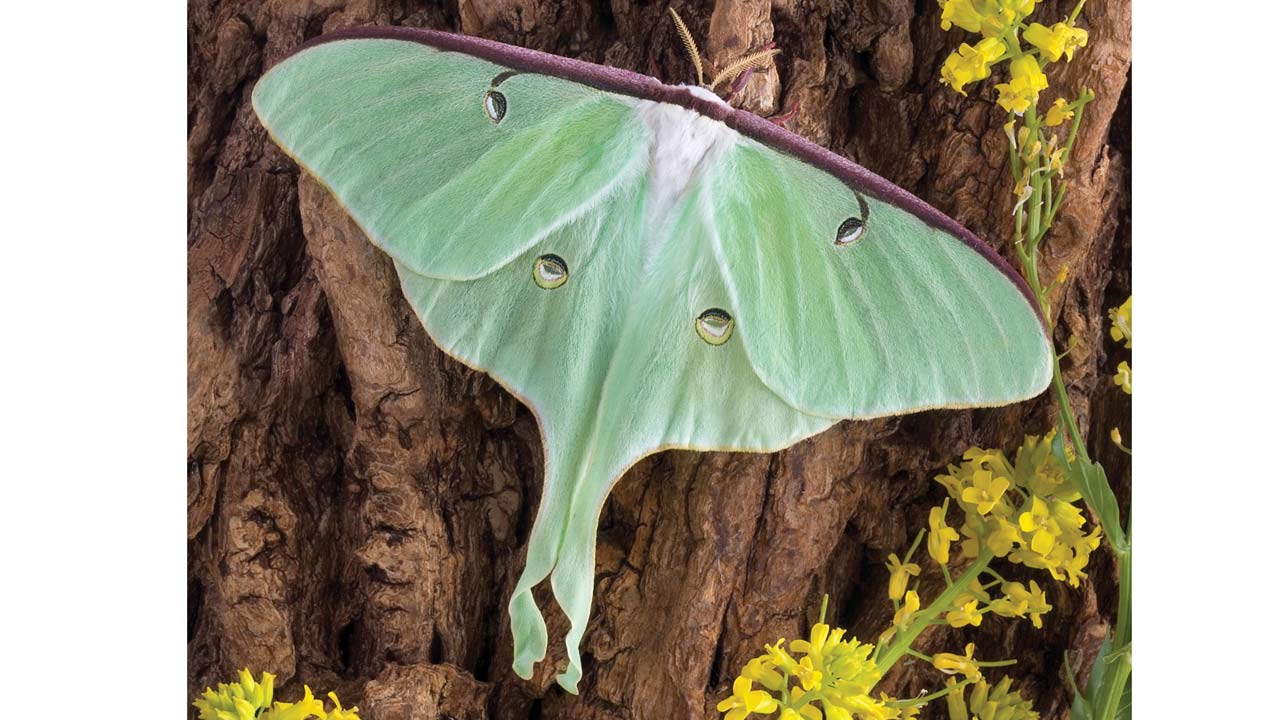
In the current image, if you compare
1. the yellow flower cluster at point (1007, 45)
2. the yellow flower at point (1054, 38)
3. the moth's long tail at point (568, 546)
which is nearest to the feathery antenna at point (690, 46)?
the yellow flower cluster at point (1007, 45)

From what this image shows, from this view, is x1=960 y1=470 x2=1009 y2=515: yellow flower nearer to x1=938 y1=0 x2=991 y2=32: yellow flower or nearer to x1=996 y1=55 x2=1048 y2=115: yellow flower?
x1=996 y1=55 x2=1048 y2=115: yellow flower

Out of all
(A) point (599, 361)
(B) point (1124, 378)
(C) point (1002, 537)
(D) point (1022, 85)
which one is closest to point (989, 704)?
(C) point (1002, 537)

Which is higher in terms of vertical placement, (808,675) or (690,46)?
(690,46)

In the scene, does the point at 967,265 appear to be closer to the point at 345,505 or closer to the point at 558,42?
the point at 558,42

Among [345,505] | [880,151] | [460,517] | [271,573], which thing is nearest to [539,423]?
[460,517]

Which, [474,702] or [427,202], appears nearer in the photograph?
[427,202]

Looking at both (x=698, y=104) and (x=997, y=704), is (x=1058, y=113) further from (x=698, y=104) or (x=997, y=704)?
(x=997, y=704)

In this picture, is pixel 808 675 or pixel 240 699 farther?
pixel 240 699
